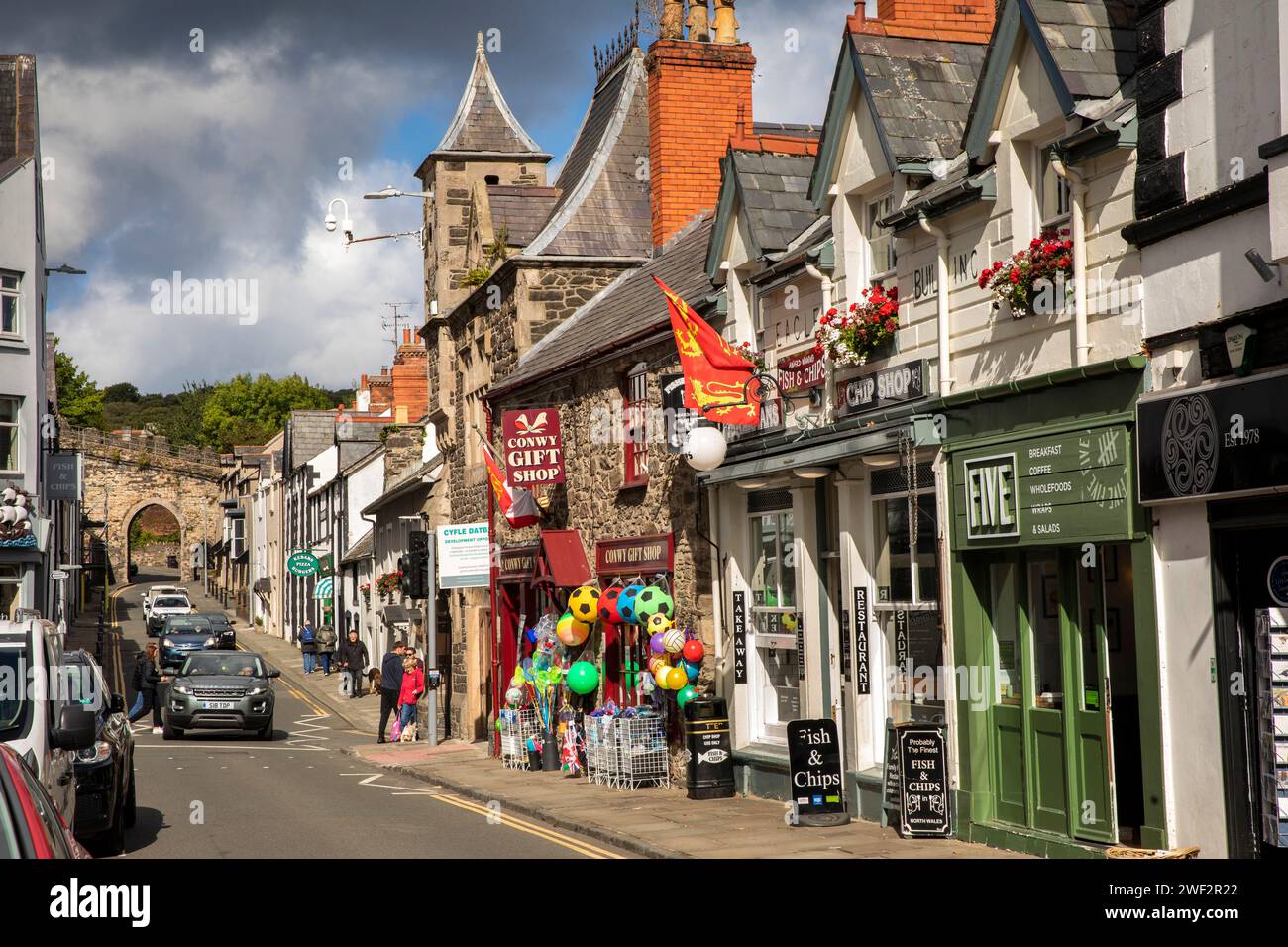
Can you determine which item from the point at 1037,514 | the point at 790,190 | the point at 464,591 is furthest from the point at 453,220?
the point at 1037,514

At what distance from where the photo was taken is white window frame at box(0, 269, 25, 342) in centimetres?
3741

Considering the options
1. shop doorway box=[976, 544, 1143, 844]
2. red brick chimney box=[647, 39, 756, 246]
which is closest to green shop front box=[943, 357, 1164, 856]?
shop doorway box=[976, 544, 1143, 844]

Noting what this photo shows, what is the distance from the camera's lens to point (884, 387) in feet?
46.7

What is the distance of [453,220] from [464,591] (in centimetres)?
849

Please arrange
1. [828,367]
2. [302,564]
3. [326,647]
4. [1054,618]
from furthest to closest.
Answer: [326,647]
[302,564]
[828,367]
[1054,618]

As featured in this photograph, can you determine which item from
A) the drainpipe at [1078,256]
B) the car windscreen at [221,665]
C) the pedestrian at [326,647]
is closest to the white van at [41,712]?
the drainpipe at [1078,256]

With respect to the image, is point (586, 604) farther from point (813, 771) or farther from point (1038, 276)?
point (1038, 276)

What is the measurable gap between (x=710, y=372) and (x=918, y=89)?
3.83 m

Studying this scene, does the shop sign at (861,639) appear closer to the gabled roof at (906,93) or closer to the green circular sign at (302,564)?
the gabled roof at (906,93)

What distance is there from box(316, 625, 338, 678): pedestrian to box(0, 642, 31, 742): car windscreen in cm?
3499

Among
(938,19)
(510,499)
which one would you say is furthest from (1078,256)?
(510,499)

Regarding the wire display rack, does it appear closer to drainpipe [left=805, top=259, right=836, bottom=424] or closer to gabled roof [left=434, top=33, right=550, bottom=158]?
drainpipe [left=805, top=259, right=836, bottom=424]

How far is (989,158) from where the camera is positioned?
12.7m
